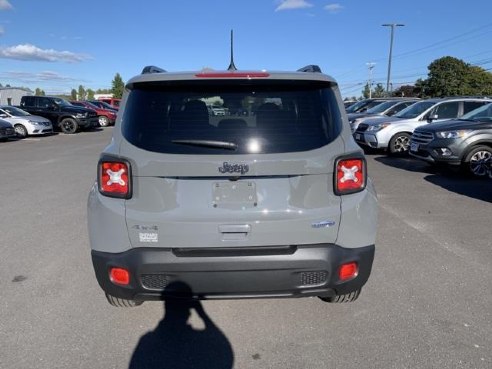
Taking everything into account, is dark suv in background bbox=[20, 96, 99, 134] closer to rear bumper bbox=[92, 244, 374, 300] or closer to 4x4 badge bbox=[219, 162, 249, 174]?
rear bumper bbox=[92, 244, 374, 300]

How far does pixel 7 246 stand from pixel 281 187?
12.7 ft

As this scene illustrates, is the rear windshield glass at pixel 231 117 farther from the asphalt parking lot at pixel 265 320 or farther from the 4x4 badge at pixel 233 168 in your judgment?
the asphalt parking lot at pixel 265 320

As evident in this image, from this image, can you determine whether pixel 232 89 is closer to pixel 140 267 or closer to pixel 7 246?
pixel 140 267

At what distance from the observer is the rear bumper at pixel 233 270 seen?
9.18 feet

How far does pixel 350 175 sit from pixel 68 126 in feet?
80.8

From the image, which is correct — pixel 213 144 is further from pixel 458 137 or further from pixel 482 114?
pixel 482 114

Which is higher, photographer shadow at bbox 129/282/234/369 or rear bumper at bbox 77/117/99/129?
rear bumper at bbox 77/117/99/129

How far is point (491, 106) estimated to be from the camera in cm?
1045

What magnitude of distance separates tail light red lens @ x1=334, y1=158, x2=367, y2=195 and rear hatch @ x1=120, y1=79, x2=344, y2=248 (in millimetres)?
57

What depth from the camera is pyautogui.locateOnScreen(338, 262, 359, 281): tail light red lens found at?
115 inches

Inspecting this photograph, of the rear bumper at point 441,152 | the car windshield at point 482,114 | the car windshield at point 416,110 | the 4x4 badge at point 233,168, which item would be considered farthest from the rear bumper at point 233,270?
the car windshield at point 416,110

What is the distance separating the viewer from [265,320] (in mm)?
3379

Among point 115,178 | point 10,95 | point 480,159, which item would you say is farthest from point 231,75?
point 10,95

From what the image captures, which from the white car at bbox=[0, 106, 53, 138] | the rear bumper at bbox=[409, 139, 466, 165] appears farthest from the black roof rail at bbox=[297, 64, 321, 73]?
the white car at bbox=[0, 106, 53, 138]
